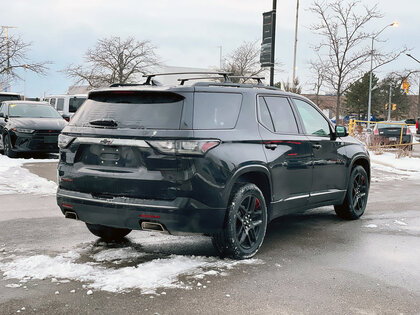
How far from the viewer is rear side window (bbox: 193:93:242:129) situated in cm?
482

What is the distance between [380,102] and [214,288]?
87.3 m

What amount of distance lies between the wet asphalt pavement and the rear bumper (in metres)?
0.50

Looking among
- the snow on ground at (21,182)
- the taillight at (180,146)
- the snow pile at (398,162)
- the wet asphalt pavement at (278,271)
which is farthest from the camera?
the snow pile at (398,162)

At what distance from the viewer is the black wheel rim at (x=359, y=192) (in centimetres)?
754

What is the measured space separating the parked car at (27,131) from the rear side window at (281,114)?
33.5ft

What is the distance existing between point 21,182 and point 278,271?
23.5 ft

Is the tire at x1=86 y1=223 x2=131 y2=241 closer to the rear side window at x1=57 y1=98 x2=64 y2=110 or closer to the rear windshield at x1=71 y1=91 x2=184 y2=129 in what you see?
the rear windshield at x1=71 y1=91 x2=184 y2=129

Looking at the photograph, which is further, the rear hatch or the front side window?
the front side window

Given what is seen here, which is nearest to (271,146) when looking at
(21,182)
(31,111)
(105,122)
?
(105,122)

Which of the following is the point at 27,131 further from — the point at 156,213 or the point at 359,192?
the point at 156,213

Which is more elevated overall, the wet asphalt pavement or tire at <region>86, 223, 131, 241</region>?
tire at <region>86, 223, 131, 241</region>

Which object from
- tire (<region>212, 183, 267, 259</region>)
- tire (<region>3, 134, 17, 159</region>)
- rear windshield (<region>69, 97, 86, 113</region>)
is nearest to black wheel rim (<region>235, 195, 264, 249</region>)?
tire (<region>212, 183, 267, 259</region>)

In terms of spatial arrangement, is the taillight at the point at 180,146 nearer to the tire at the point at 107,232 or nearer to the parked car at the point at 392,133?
the tire at the point at 107,232

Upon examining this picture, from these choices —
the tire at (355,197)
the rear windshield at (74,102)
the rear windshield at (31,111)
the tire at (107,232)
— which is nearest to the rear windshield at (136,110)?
the tire at (107,232)
